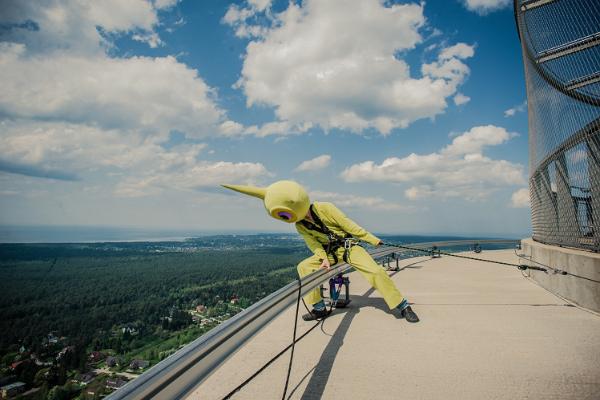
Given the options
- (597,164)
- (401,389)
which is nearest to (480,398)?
(401,389)

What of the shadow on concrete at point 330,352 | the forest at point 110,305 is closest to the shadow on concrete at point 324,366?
the shadow on concrete at point 330,352

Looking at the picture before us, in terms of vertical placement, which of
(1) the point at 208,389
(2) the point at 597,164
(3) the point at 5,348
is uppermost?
(2) the point at 597,164

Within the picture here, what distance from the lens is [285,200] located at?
3123mm

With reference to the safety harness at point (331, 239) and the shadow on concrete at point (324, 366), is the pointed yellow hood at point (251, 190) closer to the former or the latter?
the safety harness at point (331, 239)

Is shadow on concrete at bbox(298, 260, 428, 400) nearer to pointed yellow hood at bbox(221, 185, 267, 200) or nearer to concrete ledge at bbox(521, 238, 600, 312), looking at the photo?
pointed yellow hood at bbox(221, 185, 267, 200)

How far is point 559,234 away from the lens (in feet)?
14.2

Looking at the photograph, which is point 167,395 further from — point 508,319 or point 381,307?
point 508,319

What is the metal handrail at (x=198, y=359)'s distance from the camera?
104 cm

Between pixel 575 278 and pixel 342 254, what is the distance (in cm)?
286

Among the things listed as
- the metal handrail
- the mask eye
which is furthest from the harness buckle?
the metal handrail

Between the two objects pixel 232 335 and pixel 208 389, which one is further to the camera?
pixel 208 389

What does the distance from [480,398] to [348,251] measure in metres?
2.14

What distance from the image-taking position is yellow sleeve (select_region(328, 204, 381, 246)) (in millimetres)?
3696

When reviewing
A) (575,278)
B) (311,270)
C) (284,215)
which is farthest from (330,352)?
(575,278)
